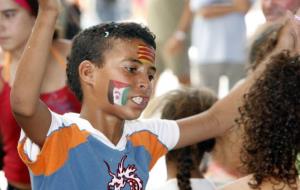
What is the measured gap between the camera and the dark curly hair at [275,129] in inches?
120

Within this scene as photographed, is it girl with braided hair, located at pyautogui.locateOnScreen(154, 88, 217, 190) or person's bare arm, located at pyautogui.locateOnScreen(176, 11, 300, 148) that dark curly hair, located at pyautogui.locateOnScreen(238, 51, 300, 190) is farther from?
girl with braided hair, located at pyautogui.locateOnScreen(154, 88, 217, 190)

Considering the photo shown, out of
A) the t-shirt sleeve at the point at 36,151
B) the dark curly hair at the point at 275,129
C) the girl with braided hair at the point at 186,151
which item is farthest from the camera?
the girl with braided hair at the point at 186,151

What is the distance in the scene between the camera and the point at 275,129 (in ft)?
10.0

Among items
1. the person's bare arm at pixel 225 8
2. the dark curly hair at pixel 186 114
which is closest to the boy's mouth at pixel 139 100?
the dark curly hair at pixel 186 114

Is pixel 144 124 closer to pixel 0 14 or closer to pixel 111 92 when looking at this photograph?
pixel 111 92

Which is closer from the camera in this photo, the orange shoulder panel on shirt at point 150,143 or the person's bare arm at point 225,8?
the orange shoulder panel on shirt at point 150,143

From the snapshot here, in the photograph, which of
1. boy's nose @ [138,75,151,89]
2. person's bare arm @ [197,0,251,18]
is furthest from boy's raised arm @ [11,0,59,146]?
person's bare arm @ [197,0,251,18]

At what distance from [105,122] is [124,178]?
229 mm

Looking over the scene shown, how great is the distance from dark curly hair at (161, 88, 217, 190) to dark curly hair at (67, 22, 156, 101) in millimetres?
837

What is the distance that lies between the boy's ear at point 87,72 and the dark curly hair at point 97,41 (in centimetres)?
2

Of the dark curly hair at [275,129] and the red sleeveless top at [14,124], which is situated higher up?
the red sleeveless top at [14,124]

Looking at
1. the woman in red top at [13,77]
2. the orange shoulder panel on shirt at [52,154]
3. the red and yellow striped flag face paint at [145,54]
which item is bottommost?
the orange shoulder panel on shirt at [52,154]

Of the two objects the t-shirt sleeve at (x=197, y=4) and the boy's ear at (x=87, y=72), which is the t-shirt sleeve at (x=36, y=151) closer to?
the boy's ear at (x=87, y=72)

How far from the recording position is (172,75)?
8148 millimetres
